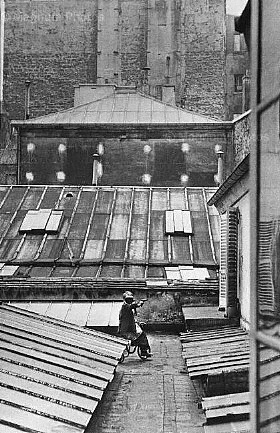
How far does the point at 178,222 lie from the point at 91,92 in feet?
51.5

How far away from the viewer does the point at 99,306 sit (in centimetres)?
1382

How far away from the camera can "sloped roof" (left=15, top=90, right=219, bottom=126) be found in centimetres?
2805

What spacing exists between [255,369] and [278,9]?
1909 mm

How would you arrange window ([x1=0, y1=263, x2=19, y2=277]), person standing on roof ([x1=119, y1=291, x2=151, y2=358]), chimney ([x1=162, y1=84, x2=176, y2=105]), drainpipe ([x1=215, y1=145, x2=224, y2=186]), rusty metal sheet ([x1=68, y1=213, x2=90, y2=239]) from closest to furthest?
person standing on roof ([x1=119, y1=291, x2=151, y2=358]), window ([x1=0, y1=263, x2=19, y2=277]), rusty metal sheet ([x1=68, y1=213, x2=90, y2=239]), drainpipe ([x1=215, y1=145, x2=224, y2=186]), chimney ([x1=162, y1=84, x2=176, y2=105])

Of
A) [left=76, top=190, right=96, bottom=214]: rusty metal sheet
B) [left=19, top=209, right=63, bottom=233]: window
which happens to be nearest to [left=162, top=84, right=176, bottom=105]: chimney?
[left=76, top=190, right=96, bottom=214]: rusty metal sheet

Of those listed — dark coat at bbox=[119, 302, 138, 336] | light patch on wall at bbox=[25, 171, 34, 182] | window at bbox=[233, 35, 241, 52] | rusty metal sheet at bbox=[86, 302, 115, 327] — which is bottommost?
rusty metal sheet at bbox=[86, 302, 115, 327]

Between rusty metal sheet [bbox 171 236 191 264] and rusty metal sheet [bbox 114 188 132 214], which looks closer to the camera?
rusty metal sheet [bbox 171 236 191 264]

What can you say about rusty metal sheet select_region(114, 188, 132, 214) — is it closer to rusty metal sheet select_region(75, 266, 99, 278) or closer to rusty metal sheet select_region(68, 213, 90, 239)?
rusty metal sheet select_region(68, 213, 90, 239)

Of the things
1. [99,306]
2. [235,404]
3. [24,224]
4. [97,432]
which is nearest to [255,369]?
[235,404]

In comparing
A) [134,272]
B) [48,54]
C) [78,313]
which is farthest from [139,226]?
[48,54]

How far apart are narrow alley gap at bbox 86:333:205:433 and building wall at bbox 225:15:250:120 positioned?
29.1 m

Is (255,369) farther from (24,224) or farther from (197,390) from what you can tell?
(24,224)

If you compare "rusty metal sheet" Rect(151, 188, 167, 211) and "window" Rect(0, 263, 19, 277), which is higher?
"rusty metal sheet" Rect(151, 188, 167, 211)

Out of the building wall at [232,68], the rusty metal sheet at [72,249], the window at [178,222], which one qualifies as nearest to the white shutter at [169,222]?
the window at [178,222]
